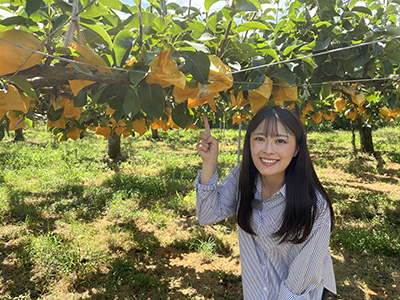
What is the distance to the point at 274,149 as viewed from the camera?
917 mm

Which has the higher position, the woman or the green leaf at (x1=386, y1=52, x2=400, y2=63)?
the green leaf at (x1=386, y1=52, x2=400, y2=63)

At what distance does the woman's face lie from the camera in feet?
3.01

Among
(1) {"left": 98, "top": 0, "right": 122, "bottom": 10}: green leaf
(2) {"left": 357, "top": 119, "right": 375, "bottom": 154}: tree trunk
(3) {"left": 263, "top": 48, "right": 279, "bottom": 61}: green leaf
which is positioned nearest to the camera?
(1) {"left": 98, "top": 0, "right": 122, "bottom": 10}: green leaf

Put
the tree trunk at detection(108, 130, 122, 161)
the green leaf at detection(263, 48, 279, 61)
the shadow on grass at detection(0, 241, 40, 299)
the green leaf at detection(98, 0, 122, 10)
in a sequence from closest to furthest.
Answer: the green leaf at detection(98, 0, 122, 10)
the green leaf at detection(263, 48, 279, 61)
the shadow on grass at detection(0, 241, 40, 299)
the tree trunk at detection(108, 130, 122, 161)

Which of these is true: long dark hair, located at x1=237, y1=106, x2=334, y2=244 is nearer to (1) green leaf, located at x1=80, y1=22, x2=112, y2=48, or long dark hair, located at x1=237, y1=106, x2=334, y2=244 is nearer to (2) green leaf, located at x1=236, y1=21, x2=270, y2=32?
(2) green leaf, located at x1=236, y1=21, x2=270, y2=32

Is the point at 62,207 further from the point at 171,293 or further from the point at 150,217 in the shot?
the point at 171,293

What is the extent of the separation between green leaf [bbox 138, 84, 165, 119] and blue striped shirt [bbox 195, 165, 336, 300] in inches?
13.3

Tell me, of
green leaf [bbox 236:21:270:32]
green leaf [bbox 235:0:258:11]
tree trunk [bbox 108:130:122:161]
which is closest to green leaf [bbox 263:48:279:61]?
green leaf [bbox 236:21:270:32]

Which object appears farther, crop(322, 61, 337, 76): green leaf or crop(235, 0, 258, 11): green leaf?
crop(322, 61, 337, 76): green leaf

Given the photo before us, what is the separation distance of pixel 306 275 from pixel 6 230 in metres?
3.18

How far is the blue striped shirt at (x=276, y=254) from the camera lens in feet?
2.99

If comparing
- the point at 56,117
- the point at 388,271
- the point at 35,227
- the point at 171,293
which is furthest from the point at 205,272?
the point at 35,227

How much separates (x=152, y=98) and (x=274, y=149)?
0.42 meters

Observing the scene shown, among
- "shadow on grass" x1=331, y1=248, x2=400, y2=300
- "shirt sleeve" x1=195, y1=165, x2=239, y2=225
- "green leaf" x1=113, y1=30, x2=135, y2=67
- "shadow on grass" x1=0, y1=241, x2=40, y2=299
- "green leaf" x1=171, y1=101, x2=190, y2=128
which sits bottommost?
"shadow on grass" x1=331, y1=248, x2=400, y2=300
